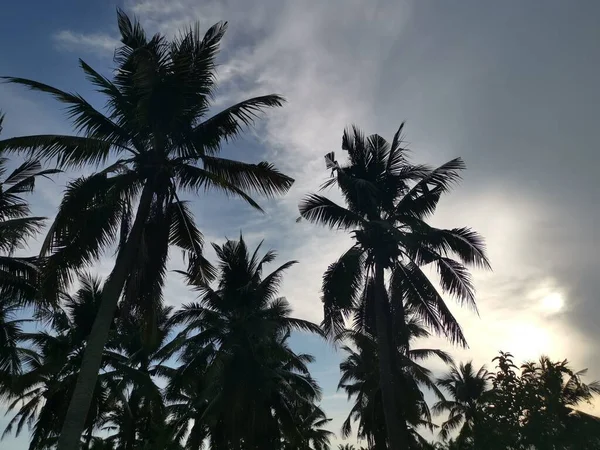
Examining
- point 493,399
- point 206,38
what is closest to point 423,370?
point 493,399

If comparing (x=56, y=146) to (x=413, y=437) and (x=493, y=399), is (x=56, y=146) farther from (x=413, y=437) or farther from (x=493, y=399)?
(x=413, y=437)

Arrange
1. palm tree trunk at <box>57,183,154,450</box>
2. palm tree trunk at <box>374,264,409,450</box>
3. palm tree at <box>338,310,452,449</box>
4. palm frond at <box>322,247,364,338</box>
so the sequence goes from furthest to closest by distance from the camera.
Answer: palm tree at <box>338,310,452,449</box> < palm frond at <box>322,247,364,338</box> < palm tree trunk at <box>374,264,409,450</box> < palm tree trunk at <box>57,183,154,450</box>

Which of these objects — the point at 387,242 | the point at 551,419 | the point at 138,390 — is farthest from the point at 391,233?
the point at 138,390

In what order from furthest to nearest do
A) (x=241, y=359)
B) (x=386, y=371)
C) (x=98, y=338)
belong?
(x=241, y=359) → (x=386, y=371) → (x=98, y=338)

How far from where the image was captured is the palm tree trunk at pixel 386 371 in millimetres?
15383

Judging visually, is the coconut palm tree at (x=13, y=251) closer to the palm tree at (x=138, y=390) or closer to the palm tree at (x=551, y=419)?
the palm tree at (x=138, y=390)

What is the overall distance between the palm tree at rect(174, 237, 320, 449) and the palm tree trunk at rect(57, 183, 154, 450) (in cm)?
1007

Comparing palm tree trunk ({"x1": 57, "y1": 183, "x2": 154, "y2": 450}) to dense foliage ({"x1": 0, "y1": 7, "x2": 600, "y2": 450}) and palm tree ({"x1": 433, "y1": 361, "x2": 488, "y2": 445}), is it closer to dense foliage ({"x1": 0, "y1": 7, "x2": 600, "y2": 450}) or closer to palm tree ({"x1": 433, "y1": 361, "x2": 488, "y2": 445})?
dense foliage ({"x1": 0, "y1": 7, "x2": 600, "y2": 450})

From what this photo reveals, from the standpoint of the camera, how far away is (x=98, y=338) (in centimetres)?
956

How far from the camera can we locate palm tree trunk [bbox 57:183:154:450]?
8.52m

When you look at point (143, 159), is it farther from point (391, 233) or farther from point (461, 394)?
point (461, 394)

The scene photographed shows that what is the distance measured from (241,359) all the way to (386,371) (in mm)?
7202

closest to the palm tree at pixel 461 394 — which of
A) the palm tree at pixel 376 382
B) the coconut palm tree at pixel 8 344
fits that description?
the palm tree at pixel 376 382

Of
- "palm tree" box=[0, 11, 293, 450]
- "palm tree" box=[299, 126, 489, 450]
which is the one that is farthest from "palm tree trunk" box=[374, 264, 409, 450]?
"palm tree" box=[0, 11, 293, 450]
